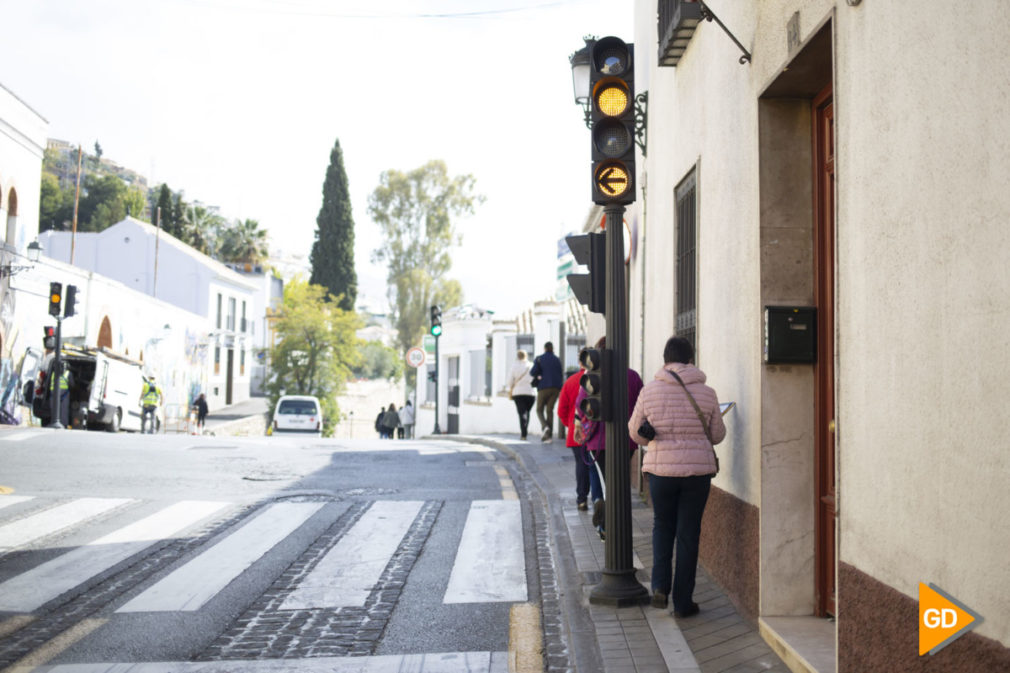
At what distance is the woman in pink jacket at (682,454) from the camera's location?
575 centimetres

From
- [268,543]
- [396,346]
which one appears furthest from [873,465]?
[396,346]

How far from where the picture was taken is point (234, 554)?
309 inches

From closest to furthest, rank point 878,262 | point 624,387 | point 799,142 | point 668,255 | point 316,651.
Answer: point 878,262
point 316,651
point 799,142
point 624,387
point 668,255

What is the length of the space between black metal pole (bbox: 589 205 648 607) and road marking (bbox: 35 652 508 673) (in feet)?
3.70

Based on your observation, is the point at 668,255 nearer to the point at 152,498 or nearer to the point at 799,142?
the point at 799,142

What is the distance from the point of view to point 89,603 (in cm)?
631

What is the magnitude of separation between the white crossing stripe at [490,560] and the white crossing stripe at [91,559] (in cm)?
264

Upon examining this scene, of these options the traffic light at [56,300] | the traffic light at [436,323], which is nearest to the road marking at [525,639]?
the traffic light at [56,300]

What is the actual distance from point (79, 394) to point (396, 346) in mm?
29745

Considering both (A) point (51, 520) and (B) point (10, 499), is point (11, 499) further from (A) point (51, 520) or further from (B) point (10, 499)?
(A) point (51, 520)

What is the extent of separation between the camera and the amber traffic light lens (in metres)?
6.16

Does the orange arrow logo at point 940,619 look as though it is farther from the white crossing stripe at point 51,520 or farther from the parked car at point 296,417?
the parked car at point 296,417

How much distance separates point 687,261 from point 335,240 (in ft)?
185

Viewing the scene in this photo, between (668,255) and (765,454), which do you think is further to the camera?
(668,255)
